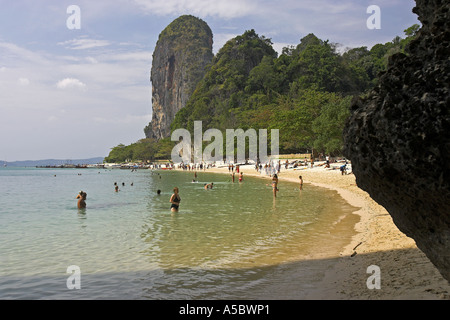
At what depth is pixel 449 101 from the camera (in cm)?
361

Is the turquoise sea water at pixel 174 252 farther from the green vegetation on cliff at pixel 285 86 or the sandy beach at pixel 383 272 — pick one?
the green vegetation on cliff at pixel 285 86

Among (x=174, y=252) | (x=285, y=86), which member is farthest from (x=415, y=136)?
(x=285, y=86)

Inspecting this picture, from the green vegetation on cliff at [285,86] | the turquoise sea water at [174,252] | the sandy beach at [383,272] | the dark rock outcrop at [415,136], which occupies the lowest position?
the turquoise sea water at [174,252]

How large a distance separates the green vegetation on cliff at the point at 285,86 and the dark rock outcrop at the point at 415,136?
5280cm

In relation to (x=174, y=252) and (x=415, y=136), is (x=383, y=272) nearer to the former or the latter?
(x=415, y=136)

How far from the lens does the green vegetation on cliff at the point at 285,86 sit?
2913 inches

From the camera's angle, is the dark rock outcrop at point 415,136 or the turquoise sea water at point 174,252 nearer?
the dark rock outcrop at point 415,136

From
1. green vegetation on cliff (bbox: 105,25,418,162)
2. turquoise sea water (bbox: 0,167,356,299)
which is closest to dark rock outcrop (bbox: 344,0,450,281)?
turquoise sea water (bbox: 0,167,356,299)

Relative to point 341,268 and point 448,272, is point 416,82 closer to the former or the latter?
point 448,272

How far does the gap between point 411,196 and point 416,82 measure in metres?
1.36

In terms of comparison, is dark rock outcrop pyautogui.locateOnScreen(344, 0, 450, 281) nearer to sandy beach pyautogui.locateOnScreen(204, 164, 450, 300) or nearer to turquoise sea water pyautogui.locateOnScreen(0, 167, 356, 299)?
sandy beach pyautogui.locateOnScreen(204, 164, 450, 300)

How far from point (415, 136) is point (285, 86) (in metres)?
127

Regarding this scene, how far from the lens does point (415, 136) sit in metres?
3.85

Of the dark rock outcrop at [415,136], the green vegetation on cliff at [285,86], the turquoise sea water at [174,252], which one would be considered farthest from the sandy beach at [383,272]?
the green vegetation on cliff at [285,86]
